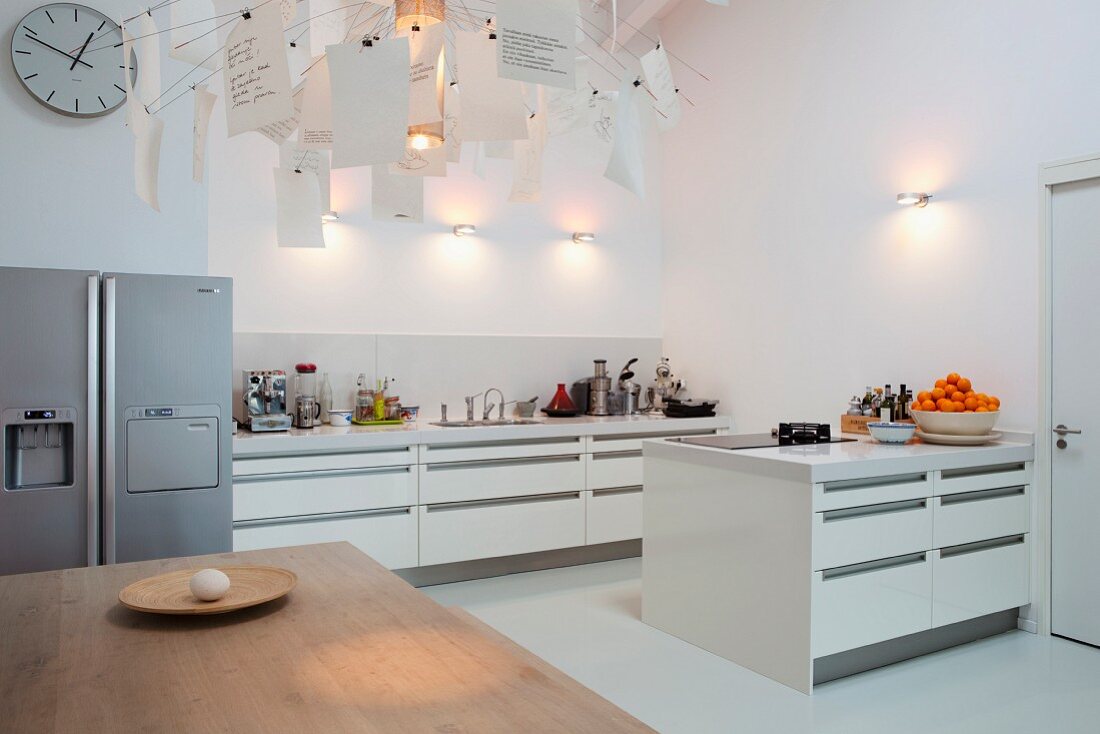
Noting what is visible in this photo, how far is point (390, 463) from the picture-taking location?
402 cm

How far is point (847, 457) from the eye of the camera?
2.99 metres

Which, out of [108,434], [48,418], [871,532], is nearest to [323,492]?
[108,434]

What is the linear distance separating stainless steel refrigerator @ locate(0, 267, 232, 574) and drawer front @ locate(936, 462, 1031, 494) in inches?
113

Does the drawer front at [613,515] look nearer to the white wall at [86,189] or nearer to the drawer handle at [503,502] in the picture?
the drawer handle at [503,502]

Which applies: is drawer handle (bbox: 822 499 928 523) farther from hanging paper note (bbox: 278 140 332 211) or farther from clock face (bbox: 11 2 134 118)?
clock face (bbox: 11 2 134 118)

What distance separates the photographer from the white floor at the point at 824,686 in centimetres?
264

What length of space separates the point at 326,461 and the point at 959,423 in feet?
9.42

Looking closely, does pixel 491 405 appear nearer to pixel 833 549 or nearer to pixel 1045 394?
pixel 833 549

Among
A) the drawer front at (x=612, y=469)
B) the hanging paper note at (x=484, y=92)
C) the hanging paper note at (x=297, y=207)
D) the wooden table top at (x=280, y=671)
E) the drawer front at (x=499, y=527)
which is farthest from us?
the drawer front at (x=612, y=469)

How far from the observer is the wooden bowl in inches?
58.9

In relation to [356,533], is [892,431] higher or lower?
higher

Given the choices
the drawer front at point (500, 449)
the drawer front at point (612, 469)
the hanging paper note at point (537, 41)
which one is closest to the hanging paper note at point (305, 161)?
the hanging paper note at point (537, 41)

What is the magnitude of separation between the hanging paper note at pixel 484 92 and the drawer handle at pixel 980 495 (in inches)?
104

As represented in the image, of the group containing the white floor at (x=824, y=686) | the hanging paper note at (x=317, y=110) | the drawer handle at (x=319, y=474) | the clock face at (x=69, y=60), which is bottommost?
the white floor at (x=824, y=686)
